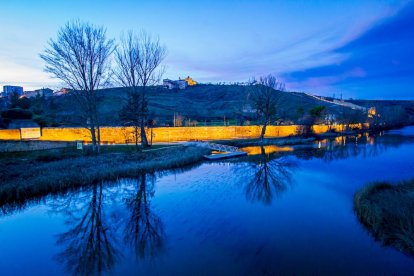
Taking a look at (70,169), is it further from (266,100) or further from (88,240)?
(266,100)

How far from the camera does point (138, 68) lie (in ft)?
91.4

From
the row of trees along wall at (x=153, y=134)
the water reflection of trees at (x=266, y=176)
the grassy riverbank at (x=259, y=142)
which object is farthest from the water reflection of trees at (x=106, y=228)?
the grassy riverbank at (x=259, y=142)

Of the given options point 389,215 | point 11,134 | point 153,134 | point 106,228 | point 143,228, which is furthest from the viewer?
point 153,134

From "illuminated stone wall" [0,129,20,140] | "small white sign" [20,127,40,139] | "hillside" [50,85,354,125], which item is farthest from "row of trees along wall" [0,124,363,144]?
"hillside" [50,85,354,125]

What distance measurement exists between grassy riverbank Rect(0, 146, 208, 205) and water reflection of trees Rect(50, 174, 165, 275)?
1463 mm

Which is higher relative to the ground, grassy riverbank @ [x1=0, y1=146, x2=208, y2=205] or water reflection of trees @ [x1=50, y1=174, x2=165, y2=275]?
grassy riverbank @ [x1=0, y1=146, x2=208, y2=205]

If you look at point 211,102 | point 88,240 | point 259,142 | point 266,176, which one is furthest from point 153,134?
point 211,102

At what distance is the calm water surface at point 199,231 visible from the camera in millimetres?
7609

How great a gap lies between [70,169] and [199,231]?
1192 cm

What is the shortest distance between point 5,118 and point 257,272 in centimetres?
4675

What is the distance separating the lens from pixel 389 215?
9.55 meters

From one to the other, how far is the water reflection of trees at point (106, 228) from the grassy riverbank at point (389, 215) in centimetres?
790

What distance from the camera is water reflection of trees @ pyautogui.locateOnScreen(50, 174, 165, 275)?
8.27m

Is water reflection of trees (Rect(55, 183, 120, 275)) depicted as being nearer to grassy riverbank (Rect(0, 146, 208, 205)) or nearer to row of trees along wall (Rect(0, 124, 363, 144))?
grassy riverbank (Rect(0, 146, 208, 205))
